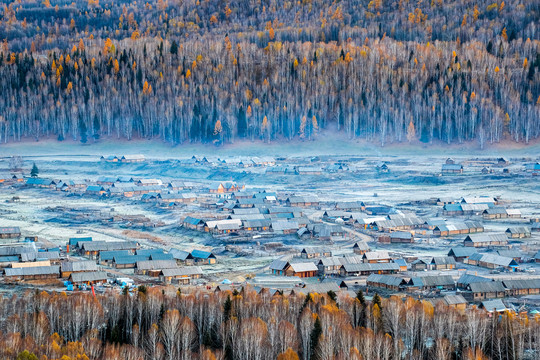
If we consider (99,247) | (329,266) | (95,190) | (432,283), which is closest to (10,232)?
(99,247)

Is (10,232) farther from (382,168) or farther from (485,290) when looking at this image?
(382,168)

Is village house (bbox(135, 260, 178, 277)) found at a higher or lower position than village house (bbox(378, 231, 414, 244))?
higher

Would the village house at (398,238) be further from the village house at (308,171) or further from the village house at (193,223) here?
the village house at (308,171)

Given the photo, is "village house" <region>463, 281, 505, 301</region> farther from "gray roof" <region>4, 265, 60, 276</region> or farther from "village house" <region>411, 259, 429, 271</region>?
"gray roof" <region>4, 265, 60, 276</region>

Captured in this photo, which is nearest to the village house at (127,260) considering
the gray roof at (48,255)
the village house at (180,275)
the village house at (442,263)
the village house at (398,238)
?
the gray roof at (48,255)

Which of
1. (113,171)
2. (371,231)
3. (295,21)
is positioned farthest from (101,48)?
(371,231)

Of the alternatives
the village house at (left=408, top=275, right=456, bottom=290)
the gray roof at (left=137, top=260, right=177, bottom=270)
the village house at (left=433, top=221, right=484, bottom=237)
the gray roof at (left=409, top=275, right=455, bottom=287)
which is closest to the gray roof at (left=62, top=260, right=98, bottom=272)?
→ the gray roof at (left=137, top=260, right=177, bottom=270)
